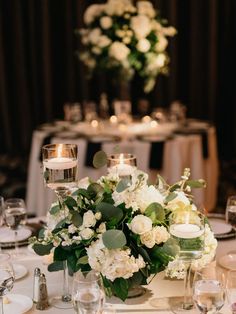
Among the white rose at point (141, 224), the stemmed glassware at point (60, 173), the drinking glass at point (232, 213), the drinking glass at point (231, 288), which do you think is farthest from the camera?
the drinking glass at point (232, 213)

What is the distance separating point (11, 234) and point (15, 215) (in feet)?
0.70

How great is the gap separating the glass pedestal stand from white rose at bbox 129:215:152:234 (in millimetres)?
281

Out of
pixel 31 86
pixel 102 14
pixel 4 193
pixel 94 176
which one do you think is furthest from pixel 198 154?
pixel 31 86

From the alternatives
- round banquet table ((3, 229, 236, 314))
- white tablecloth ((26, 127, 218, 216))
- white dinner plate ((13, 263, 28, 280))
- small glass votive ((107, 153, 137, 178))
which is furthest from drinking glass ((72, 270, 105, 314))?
white tablecloth ((26, 127, 218, 216))

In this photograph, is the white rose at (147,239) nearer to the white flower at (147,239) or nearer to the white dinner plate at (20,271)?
the white flower at (147,239)

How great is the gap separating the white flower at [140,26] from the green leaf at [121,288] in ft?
11.1

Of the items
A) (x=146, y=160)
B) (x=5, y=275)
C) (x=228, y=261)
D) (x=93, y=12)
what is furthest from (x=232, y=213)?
(x=93, y=12)

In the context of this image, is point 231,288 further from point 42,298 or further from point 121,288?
point 42,298

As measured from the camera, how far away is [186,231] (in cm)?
178

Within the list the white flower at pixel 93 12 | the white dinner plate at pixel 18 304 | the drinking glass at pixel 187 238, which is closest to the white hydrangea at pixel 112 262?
the drinking glass at pixel 187 238

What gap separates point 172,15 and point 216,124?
147 cm

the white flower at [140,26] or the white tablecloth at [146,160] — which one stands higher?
the white flower at [140,26]

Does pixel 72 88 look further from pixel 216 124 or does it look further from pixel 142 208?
pixel 142 208

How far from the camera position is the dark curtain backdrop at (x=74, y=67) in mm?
7598
